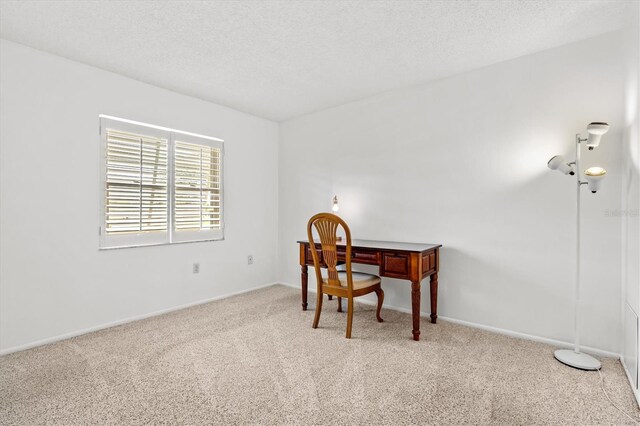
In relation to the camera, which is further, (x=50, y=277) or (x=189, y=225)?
(x=189, y=225)

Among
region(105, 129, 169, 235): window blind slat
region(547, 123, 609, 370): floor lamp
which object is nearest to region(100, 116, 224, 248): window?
region(105, 129, 169, 235): window blind slat

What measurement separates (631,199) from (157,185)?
405cm

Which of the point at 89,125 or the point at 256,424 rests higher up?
the point at 89,125

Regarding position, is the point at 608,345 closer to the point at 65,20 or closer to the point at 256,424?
the point at 256,424

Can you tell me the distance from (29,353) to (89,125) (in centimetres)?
195

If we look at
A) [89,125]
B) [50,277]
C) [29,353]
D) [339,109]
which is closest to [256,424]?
[29,353]

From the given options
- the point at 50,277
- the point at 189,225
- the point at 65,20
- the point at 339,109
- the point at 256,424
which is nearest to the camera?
the point at 256,424

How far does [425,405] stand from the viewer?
1.82 metres

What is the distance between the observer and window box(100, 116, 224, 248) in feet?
10.3

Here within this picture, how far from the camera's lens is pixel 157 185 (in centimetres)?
349

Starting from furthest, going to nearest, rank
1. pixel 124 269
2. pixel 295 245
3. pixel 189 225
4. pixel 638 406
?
1. pixel 295 245
2. pixel 189 225
3. pixel 124 269
4. pixel 638 406

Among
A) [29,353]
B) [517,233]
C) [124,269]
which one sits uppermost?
[517,233]

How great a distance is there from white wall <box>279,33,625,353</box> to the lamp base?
211mm

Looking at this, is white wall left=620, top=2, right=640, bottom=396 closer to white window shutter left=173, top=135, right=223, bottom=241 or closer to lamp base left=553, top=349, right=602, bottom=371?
lamp base left=553, top=349, right=602, bottom=371
